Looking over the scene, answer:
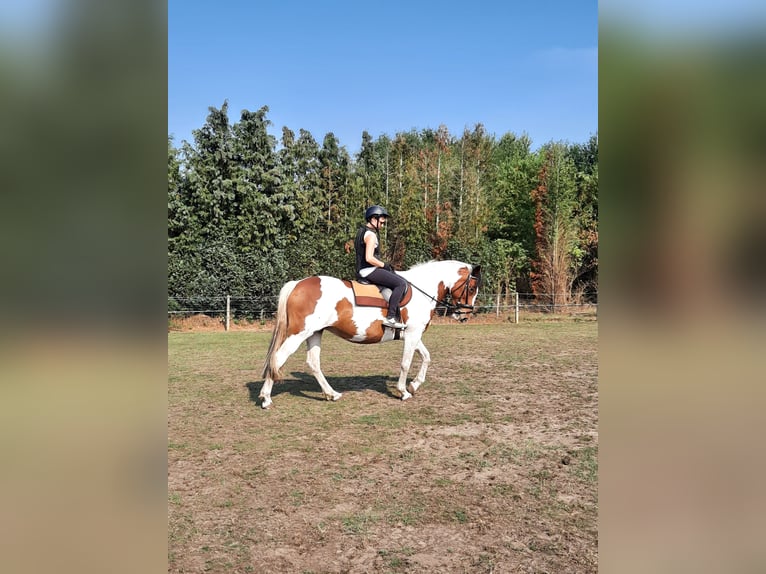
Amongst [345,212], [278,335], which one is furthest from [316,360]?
[345,212]

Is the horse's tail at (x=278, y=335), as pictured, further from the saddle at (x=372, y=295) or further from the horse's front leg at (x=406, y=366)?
the horse's front leg at (x=406, y=366)

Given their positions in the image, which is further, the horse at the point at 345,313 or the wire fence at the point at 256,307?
the wire fence at the point at 256,307

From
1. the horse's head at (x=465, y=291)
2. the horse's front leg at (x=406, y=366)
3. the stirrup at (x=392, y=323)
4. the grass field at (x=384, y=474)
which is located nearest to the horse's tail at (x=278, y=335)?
the grass field at (x=384, y=474)

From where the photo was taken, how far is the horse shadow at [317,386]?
23.8 ft

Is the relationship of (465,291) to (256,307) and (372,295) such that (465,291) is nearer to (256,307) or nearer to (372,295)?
(372,295)

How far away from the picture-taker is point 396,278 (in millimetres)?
6691

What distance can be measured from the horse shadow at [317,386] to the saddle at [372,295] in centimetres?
136

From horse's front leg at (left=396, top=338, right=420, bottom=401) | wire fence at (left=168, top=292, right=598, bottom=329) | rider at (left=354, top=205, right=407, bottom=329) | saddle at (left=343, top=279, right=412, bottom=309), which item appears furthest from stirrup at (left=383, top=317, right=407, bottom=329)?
wire fence at (left=168, top=292, right=598, bottom=329)

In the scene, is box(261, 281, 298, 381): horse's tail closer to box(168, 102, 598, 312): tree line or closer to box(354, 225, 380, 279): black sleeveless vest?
box(354, 225, 380, 279): black sleeveless vest

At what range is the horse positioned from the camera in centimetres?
637

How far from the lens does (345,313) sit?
256 inches
